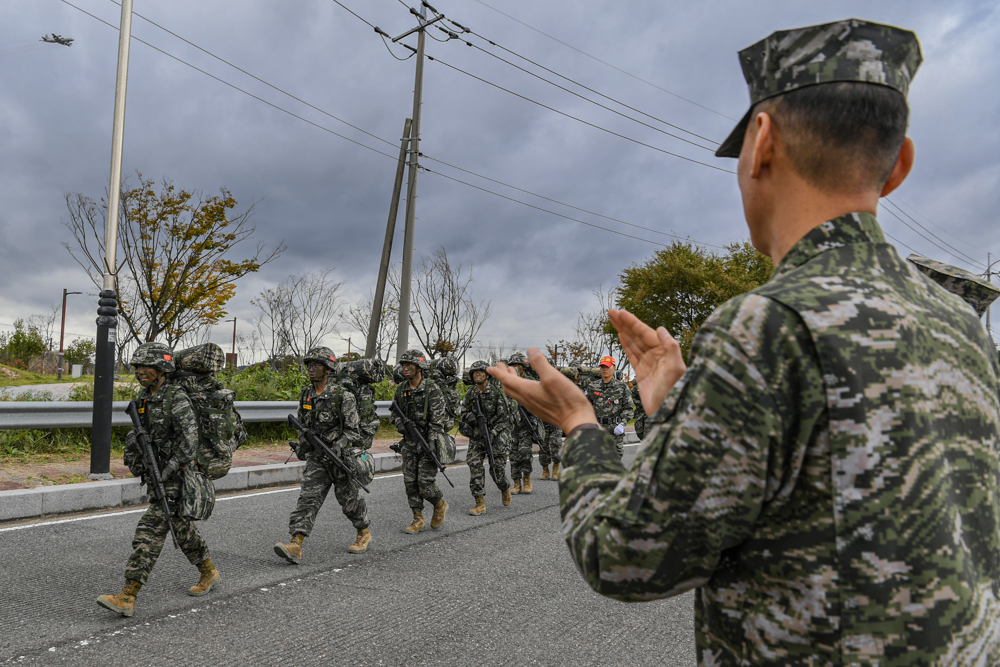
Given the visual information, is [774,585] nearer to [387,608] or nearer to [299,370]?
[387,608]

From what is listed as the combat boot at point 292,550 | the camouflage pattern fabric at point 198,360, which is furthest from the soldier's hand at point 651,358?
the combat boot at point 292,550

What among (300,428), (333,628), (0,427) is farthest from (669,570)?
(0,427)

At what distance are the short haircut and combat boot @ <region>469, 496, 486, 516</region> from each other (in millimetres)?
7913

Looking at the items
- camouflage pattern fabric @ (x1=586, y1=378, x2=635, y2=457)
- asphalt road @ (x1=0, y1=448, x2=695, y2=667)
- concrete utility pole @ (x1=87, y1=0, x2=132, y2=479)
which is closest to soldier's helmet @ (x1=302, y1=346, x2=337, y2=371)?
asphalt road @ (x1=0, y1=448, x2=695, y2=667)

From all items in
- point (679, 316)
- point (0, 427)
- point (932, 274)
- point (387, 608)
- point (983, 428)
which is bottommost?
point (387, 608)

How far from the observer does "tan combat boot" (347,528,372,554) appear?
21.1 feet

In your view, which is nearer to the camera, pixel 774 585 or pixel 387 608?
pixel 774 585

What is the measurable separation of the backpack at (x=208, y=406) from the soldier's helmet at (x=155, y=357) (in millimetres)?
185

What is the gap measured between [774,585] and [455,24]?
18.4m

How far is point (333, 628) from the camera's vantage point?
14.2 ft

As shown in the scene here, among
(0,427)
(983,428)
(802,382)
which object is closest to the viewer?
(802,382)

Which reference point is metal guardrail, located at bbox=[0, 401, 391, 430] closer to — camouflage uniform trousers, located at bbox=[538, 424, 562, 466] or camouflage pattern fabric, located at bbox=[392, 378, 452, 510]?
camouflage pattern fabric, located at bbox=[392, 378, 452, 510]

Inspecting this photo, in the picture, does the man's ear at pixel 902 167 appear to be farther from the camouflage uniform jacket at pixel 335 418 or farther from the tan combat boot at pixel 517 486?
the tan combat boot at pixel 517 486

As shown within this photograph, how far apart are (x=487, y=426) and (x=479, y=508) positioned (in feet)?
4.36
